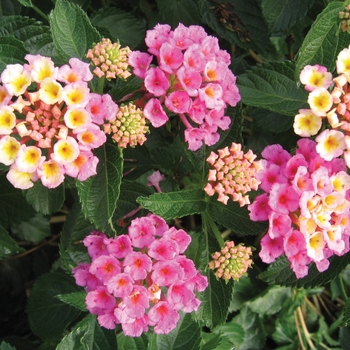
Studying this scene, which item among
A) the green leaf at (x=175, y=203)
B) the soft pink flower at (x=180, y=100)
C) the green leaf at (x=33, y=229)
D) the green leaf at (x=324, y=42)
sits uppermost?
the green leaf at (x=324, y=42)

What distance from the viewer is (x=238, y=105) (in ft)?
4.68

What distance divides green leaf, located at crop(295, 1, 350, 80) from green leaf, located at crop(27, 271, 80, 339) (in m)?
1.11

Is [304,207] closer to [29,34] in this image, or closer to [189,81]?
[189,81]

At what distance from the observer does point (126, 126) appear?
121 cm

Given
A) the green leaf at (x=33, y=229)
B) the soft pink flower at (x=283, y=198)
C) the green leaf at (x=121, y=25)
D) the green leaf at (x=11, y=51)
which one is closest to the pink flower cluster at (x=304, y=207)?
the soft pink flower at (x=283, y=198)

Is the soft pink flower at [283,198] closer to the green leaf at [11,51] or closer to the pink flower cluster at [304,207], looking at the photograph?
the pink flower cluster at [304,207]

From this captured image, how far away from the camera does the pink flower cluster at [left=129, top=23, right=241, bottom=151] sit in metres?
1.28

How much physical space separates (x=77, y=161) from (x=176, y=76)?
0.32m

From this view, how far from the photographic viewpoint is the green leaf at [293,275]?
1494mm

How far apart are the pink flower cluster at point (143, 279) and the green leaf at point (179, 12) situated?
82 cm

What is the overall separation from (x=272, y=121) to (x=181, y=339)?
752 mm

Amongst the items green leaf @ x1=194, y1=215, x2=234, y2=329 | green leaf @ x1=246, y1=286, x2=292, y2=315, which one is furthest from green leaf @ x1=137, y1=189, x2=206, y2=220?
green leaf @ x1=246, y1=286, x2=292, y2=315

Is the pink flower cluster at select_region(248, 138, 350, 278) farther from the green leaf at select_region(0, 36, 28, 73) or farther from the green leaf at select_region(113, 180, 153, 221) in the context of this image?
the green leaf at select_region(0, 36, 28, 73)

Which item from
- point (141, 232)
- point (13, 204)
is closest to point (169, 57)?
point (141, 232)
